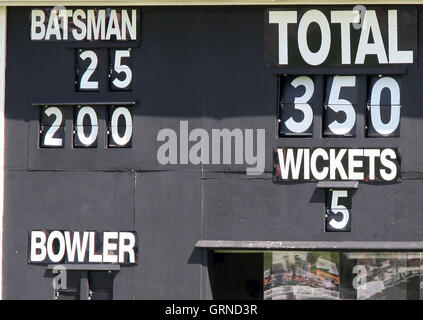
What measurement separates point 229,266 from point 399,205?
6.94 feet

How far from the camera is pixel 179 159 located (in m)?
14.4

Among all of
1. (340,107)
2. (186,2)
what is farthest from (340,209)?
(186,2)

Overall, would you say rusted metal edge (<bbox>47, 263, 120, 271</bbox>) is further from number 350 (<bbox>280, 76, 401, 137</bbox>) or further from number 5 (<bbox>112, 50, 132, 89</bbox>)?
number 350 (<bbox>280, 76, 401, 137</bbox>)

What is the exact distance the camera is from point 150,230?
14367 millimetres

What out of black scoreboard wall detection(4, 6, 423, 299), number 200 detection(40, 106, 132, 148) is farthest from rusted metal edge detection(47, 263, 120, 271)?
number 200 detection(40, 106, 132, 148)

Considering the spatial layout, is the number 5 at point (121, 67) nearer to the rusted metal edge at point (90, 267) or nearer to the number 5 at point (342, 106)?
the rusted metal edge at point (90, 267)

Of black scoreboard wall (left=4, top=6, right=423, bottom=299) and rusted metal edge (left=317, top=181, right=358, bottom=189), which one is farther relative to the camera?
black scoreboard wall (left=4, top=6, right=423, bottom=299)

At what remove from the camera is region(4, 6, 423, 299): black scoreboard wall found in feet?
46.3

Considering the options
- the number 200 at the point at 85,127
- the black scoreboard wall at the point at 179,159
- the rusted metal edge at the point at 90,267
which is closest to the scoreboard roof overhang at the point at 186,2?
the black scoreboard wall at the point at 179,159

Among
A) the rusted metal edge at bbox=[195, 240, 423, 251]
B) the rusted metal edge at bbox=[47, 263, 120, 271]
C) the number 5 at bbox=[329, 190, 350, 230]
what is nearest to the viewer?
the rusted metal edge at bbox=[195, 240, 423, 251]

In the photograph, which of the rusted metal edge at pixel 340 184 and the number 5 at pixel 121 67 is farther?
the number 5 at pixel 121 67

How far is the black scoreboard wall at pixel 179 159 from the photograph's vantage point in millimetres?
14125

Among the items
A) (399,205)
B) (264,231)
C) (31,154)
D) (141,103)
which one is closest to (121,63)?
(141,103)
